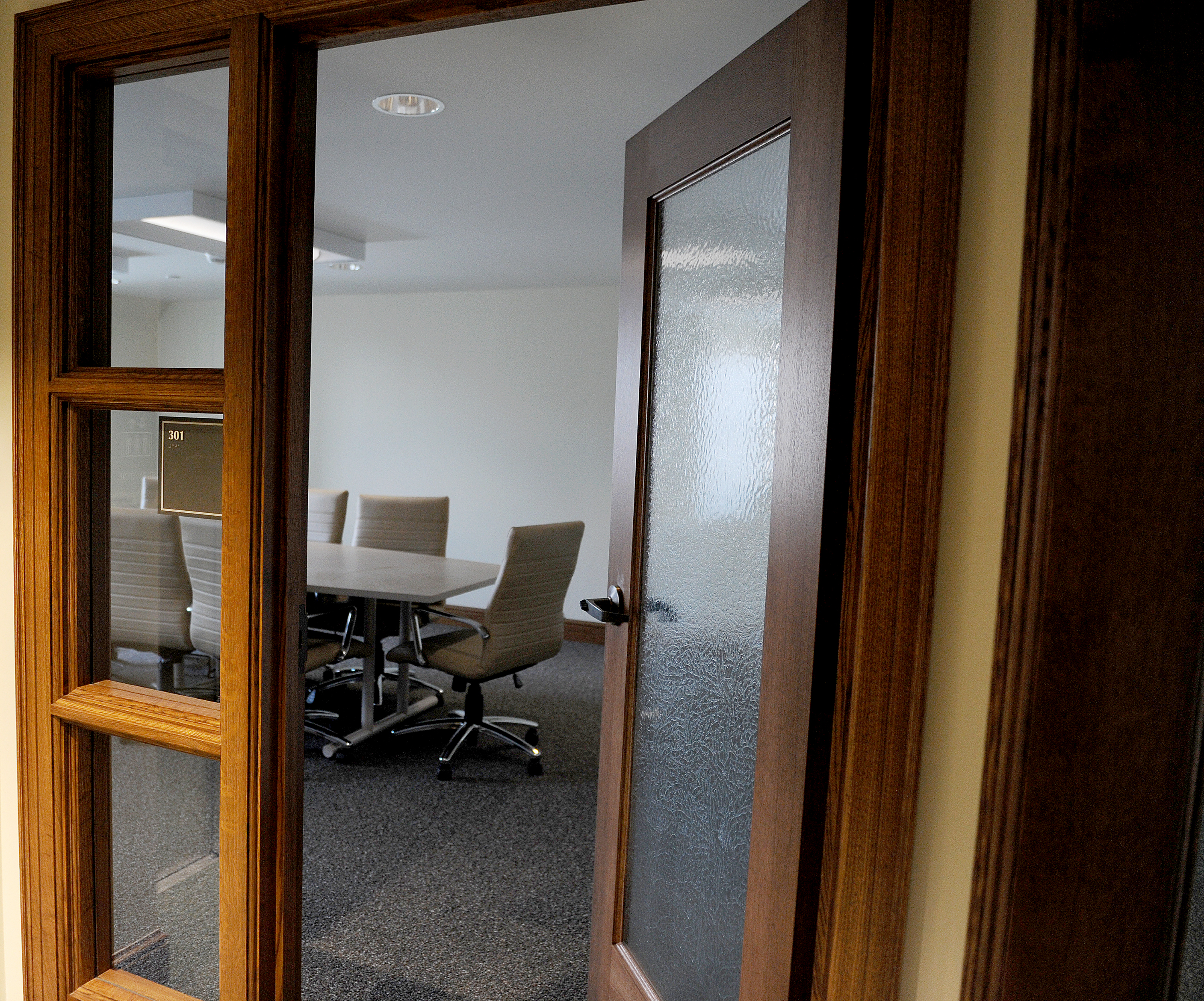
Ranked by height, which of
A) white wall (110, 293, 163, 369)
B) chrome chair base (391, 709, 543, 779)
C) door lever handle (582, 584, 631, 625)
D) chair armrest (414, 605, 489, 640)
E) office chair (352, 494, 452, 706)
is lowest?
chrome chair base (391, 709, 543, 779)

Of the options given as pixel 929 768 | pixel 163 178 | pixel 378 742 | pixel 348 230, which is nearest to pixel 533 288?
pixel 348 230

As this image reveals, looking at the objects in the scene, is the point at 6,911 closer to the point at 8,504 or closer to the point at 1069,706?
the point at 8,504

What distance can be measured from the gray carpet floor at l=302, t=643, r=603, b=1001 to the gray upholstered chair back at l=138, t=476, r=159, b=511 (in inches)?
Answer: 37.5

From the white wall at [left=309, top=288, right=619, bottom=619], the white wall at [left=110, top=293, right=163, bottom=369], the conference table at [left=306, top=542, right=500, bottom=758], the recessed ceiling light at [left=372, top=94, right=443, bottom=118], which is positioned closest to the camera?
the white wall at [left=110, top=293, right=163, bottom=369]

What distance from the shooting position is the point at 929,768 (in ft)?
2.38

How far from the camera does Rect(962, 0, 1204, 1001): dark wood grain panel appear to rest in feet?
2.04

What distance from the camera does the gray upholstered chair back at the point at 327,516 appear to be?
3.67 meters

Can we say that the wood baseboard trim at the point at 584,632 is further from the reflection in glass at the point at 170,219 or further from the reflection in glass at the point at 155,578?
the reflection in glass at the point at 170,219

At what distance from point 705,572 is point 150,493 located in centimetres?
72

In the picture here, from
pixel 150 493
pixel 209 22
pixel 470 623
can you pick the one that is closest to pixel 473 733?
pixel 470 623

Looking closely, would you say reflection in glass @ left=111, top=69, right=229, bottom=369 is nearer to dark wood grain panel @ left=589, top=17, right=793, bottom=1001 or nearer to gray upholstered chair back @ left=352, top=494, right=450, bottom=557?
dark wood grain panel @ left=589, top=17, right=793, bottom=1001

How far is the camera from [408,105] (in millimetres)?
1777

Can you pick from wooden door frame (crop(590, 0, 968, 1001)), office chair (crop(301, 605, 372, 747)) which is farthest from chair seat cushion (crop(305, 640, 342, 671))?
wooden door frame (crop(590, 0, 968, 1001))

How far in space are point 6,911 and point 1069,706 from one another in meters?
1.37
